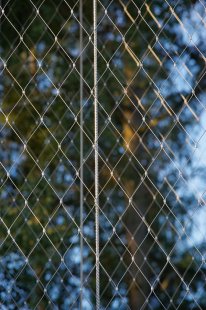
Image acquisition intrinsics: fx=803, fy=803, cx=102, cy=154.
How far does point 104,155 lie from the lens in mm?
2250

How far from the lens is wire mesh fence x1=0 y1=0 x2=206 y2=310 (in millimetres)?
2162

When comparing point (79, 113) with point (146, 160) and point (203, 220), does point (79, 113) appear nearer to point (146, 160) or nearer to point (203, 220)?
point (146, 160)

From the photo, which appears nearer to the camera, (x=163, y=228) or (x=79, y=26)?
(x=163, y=228)

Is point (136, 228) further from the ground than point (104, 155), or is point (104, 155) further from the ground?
point (104, 155)

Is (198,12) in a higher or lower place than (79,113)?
higher

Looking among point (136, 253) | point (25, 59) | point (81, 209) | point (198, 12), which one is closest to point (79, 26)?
point (25, 59)

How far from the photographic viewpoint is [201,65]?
7.36ft

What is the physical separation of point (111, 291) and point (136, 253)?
0.13 meters

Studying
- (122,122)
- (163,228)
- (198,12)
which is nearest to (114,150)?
(122,122)

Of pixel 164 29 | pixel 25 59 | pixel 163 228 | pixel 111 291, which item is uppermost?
pixel 164 29

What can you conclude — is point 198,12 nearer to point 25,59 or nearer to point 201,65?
point 201,65

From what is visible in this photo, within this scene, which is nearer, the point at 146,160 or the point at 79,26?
the point at 146,160

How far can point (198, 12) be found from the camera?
2244 millimetres

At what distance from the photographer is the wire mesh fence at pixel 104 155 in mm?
2162
